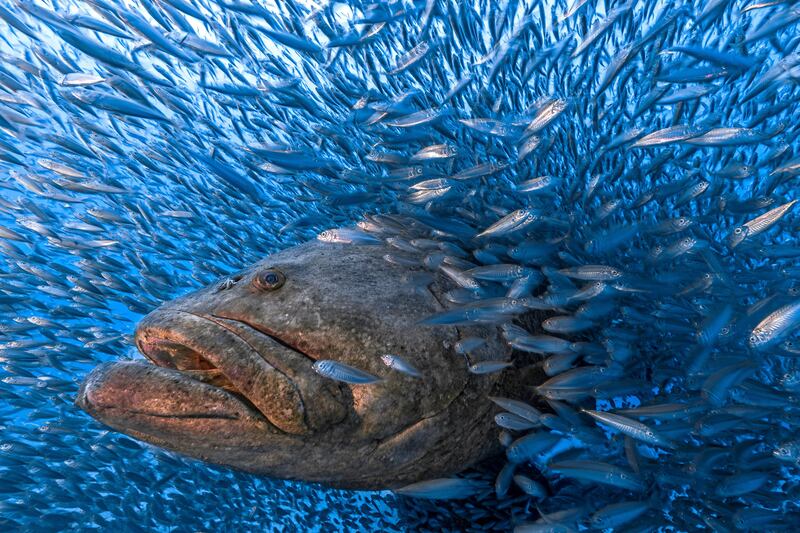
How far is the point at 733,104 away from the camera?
4.12 metres

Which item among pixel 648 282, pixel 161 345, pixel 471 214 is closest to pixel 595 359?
pixel 648 282

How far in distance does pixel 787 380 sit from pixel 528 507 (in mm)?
2455

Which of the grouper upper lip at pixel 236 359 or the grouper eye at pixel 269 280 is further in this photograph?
the grouper eye at pixel 269 280

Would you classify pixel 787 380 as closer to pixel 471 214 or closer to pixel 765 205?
pixel 765 205

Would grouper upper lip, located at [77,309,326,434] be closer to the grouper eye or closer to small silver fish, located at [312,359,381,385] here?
small silver fish, located at [312,359,381,385]

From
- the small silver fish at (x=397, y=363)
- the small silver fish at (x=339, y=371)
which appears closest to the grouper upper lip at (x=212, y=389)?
the small silver fish at (x=339, y=371)

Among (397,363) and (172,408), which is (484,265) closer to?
(397,363)

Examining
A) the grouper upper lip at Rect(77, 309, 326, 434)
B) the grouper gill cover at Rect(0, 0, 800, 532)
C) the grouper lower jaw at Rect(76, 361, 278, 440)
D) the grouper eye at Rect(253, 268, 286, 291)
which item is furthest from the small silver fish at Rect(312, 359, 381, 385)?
the grouper eye at Rect(253, 268, 286, 291)

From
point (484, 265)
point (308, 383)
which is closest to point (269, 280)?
point (308, 383)

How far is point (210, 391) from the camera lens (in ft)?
8.07

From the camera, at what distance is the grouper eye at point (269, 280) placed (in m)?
2.94

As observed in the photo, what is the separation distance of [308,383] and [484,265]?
205 centimetres

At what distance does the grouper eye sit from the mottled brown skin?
0.04 m

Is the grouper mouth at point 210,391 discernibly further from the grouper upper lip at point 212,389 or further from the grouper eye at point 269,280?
the grouper eye at point 269,280
